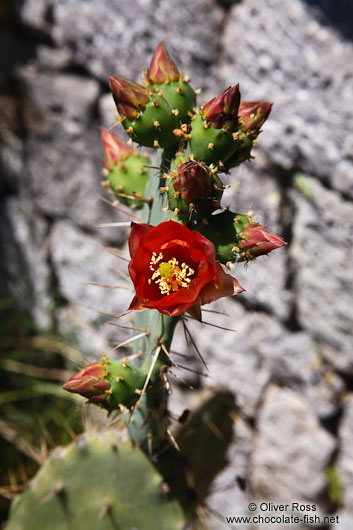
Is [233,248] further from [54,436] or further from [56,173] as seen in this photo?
[54,436]

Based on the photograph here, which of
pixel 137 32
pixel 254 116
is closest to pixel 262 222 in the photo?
pixel 137 32

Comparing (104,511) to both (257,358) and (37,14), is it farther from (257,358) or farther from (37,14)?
(37,14)

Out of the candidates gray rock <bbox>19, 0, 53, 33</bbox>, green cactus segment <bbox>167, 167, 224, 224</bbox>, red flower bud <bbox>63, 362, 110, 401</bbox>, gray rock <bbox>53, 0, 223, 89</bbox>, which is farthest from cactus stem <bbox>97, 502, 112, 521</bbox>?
gray rock <bbox>19, 0, 53, 33</bbox>

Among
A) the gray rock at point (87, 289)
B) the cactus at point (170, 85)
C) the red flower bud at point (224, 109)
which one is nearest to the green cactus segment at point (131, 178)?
the cactus at point (170, 85)

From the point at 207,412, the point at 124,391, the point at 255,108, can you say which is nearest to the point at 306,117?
the point at 255,108

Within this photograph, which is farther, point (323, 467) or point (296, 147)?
point (323, 467)

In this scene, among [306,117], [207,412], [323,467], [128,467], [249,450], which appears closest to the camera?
[128,467]
